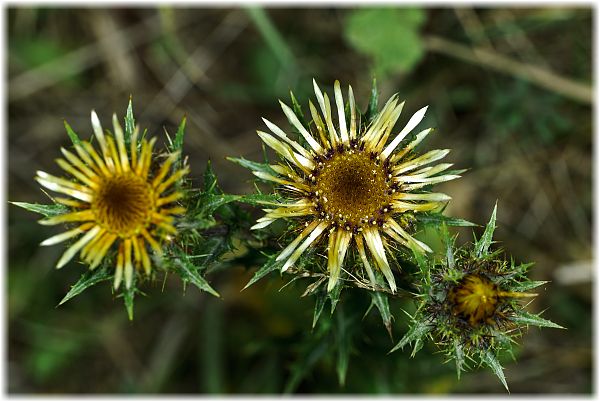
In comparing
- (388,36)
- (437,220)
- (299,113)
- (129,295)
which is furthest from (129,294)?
(388,36)

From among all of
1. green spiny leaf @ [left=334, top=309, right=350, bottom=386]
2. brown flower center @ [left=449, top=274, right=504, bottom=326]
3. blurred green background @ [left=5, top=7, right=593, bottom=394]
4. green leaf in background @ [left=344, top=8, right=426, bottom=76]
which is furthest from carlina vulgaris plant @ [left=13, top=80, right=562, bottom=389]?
green leaf in background @ [left=344, top=8, right=426, bottom=76]

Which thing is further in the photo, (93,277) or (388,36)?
(388,36)

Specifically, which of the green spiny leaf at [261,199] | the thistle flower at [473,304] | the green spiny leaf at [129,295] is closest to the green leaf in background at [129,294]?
the green spiny leaf at [129,295]

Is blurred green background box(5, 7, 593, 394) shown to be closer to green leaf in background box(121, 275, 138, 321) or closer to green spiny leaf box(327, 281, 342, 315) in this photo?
green spiny leaf box(327, 281, 342, 315)

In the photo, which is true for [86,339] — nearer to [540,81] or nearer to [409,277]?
[409,277]

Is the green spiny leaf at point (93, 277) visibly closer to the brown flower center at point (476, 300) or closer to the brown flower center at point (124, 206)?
the brown flower center at point (124, 206)

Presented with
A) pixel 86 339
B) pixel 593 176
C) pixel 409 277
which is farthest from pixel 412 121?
pixel 86 339

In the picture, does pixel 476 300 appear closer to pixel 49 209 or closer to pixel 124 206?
pixel 124 206
